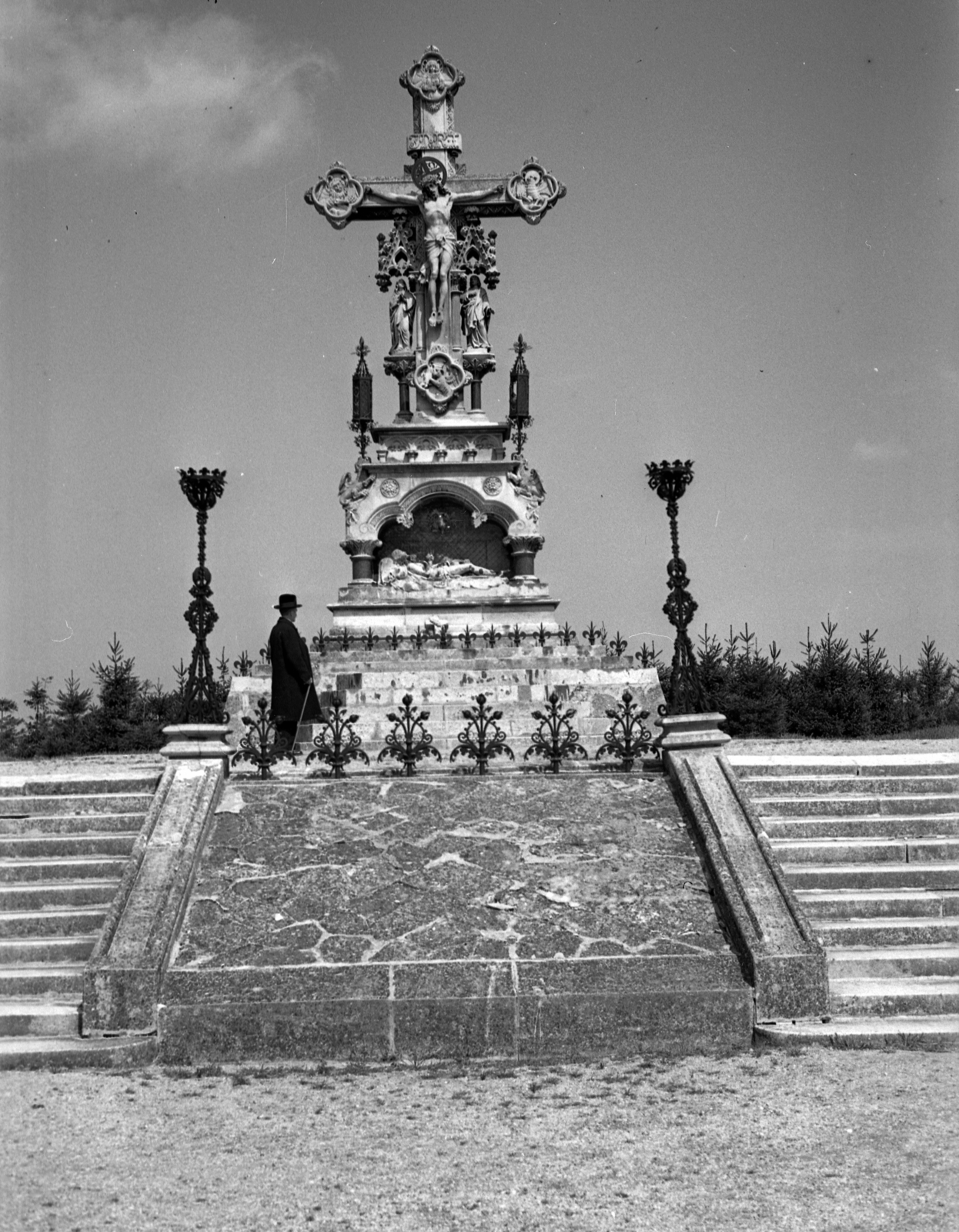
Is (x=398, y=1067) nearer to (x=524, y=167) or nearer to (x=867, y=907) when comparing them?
(x=867, y=907)

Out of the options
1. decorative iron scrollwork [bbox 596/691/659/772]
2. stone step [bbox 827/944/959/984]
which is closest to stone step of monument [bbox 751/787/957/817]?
decorative iron scrollwork [bbox 596/691/659/772]

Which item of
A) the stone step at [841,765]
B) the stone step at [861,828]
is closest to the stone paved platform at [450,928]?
the stone step at [861,828]

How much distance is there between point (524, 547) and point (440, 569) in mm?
1434

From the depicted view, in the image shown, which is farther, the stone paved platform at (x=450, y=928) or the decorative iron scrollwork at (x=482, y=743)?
the decorative iron scrollwork at (x=482, y=743)

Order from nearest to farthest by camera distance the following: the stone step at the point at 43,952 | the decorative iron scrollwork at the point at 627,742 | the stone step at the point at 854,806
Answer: the stone step at the point at 43,952, the stone step at the point at 854,806, the decorative iron scrollwork at the point at 627,742

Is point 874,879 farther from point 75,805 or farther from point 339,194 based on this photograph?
point 339,194

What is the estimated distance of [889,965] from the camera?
8.41 metres

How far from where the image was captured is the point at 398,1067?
7.43 meters

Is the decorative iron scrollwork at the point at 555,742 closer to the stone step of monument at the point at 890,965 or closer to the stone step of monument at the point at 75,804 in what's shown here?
the stone step of monument at the point at 890,965

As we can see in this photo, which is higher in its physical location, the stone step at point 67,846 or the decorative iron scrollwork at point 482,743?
the decorative iron scrollwork at point 482,743

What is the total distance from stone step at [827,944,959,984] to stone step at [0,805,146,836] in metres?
5.42

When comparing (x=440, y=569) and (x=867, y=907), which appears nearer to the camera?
(x=867, y=907)

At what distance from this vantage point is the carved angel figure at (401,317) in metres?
21.6

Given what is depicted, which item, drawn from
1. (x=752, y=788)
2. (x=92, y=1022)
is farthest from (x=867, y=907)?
(x=92, y=1022)
